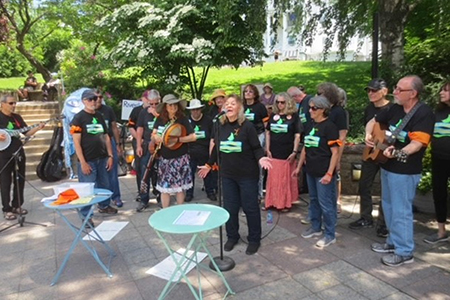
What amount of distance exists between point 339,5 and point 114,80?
265 inches

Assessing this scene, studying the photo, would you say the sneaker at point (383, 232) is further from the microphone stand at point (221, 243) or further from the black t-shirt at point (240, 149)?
the microphone stand at point (221, 243)

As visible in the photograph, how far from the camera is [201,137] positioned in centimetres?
586

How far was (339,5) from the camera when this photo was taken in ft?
27.3

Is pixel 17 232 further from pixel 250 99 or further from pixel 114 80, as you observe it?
pixel 114 80

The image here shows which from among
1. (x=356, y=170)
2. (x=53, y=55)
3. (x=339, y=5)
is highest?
(x=53, y=55)

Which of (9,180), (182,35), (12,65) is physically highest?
(12,65)

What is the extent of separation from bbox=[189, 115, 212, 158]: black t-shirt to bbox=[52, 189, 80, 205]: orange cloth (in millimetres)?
2569

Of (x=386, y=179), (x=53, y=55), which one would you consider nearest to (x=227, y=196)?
(x=386, y=179)

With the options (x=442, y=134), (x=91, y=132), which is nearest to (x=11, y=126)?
(x=91, y=132)

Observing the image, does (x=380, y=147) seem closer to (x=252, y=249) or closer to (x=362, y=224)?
(x=362, y=224)

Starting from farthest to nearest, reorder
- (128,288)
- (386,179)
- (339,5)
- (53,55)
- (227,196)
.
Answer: (53,55) → (339,5) → (227,196) → (386,179) → (128,288)

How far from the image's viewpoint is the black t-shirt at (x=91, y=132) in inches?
191

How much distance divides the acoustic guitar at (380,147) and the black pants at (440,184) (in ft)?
2.62

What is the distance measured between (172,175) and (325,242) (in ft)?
6.96
